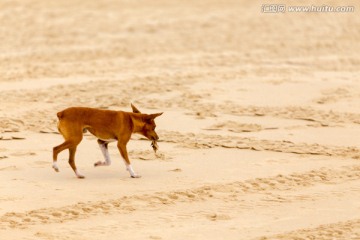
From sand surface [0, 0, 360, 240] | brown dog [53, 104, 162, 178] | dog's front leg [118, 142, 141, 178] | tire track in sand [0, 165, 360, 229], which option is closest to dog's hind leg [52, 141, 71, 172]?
brown dog [53, 104, 162, 178]

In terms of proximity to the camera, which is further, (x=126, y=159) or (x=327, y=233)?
(x=126, y=159)

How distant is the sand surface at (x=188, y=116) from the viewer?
9.80 metres

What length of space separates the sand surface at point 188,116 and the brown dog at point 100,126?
327 mm

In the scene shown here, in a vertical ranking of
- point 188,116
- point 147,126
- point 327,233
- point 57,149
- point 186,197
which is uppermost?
point 147,126

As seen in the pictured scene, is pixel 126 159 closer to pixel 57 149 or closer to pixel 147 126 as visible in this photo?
pixel 147 126

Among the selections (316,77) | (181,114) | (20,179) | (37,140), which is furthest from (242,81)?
(20,179)

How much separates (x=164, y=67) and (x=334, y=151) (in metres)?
6.08

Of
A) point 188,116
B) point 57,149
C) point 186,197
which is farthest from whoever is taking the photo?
point 188,116

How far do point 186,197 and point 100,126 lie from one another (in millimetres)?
1309

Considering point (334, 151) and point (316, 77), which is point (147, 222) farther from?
point (316, 77)

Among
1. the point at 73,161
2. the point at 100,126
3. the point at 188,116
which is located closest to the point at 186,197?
the point at 100,126

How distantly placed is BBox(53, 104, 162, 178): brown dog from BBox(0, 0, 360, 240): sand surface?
327 millimetres

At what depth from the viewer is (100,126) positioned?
11.1m

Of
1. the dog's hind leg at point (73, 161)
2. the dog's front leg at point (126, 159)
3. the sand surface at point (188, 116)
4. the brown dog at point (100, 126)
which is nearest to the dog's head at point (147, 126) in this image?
the brown dog at point (100, 126)
